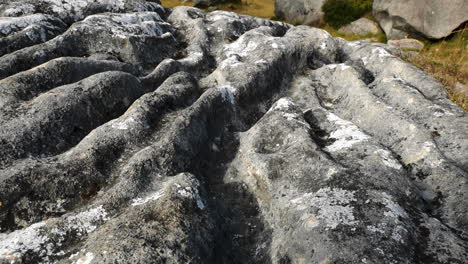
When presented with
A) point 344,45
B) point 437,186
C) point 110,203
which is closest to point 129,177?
point 110,203

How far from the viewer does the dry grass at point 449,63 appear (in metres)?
13.7

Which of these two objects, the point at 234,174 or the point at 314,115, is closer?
the point at 234,174

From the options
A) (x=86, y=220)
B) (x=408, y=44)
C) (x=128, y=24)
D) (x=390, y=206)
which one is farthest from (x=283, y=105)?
(x=408, y=44)

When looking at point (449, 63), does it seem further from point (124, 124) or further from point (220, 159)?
point (124, 124)

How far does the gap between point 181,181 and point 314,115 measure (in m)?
4.85

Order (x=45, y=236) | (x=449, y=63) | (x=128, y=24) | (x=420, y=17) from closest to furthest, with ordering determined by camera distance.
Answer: (x=45, y=236)
(x=128, y=24)
(x=449, y=63)
(x=420, y=17)

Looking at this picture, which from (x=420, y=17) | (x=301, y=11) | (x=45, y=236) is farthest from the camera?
(x=301, y=11)

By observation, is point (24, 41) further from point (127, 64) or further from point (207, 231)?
point (207, 231)

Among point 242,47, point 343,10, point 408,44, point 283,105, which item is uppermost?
point 242,47

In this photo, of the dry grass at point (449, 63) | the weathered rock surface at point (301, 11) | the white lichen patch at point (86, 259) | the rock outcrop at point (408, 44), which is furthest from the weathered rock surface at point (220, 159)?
the weathered rock surface at point (301, 11)

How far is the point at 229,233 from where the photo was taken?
6070mm

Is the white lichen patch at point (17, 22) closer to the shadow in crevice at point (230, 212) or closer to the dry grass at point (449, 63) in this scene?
the shadow in crevice at point (230, 212)

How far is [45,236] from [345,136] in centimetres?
664

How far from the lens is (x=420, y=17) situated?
23906 mm
